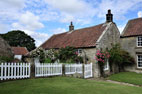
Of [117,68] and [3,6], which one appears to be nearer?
[3,6]

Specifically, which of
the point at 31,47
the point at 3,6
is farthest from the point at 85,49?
the point at 31,47

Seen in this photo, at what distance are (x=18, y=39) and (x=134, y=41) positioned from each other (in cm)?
5013

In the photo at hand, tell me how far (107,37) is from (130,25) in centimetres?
683

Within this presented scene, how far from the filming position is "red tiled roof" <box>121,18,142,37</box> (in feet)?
56.3

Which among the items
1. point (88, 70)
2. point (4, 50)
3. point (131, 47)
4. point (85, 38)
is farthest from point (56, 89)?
point (131, 47)

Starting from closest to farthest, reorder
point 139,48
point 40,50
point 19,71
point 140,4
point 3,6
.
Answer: point 19,71 → point 3,6 → point 140,4 → point 139,48 → point 40,50

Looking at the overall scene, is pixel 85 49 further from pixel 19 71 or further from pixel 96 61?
pixel 19 71

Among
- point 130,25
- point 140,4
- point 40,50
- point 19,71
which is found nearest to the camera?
point 19,71

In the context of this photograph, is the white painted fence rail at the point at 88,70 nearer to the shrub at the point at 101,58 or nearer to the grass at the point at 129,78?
the shrub at the point at 101,58

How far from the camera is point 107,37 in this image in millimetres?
15578

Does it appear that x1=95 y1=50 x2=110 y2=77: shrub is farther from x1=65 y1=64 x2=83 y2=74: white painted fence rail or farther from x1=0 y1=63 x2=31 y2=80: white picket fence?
x1=0 y1=63 x2=31 y2=80: white picket fence

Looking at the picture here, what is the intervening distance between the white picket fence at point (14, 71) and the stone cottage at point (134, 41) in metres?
14.8

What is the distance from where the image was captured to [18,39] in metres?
54.7

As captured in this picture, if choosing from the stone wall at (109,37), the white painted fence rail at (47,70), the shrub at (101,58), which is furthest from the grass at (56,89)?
the stone wall at (109,37)
